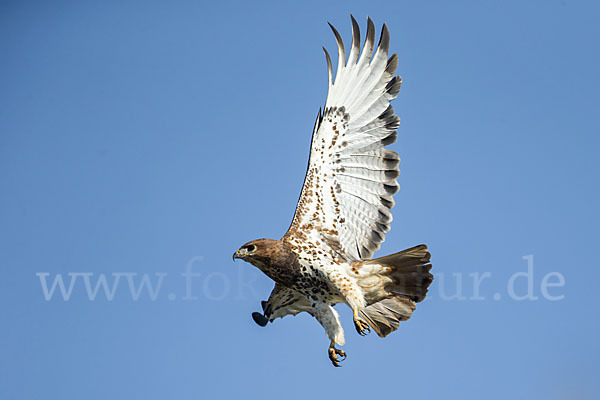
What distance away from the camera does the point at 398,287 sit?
809 centimetres

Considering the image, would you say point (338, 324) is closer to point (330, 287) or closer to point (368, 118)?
point (330, 287)

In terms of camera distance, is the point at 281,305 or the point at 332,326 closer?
the point at 332,326

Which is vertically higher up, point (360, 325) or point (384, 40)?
point (384, 40)

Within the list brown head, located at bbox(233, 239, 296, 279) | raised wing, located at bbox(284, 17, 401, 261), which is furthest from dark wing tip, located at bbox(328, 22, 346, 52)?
brown head, located at bbox(233, 239, 296, 279)

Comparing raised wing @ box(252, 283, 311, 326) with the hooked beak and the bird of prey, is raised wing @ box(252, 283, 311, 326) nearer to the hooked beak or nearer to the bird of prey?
the bird of prey

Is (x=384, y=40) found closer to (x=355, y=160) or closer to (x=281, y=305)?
(x=355, y=160)

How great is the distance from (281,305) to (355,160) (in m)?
2.13

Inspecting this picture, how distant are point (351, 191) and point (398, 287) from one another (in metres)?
1.29

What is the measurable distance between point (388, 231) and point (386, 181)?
62cm

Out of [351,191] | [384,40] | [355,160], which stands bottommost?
[351,191]

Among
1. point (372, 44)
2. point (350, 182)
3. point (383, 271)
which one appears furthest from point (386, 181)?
point (372, 44)

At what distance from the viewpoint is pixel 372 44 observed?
27.9 ft

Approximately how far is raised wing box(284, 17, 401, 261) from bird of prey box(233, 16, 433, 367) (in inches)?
0.5

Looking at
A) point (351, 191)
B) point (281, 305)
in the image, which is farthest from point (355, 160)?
point (281, 305)
